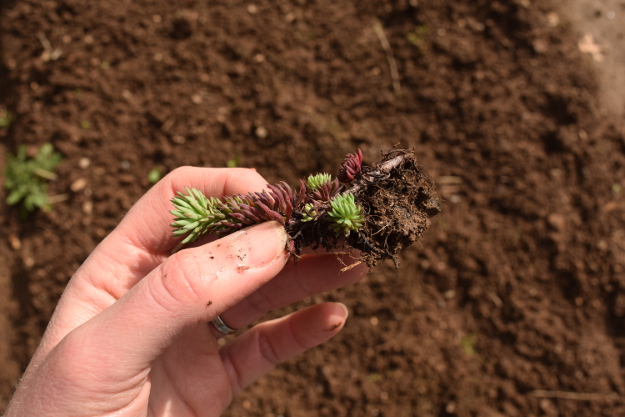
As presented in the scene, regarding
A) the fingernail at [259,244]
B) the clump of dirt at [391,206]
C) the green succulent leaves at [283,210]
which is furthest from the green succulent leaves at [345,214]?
the fingernail at [259,244]

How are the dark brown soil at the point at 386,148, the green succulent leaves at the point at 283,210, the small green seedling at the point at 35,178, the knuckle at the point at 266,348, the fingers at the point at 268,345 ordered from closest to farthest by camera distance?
the green succulent leaves at the point at 283,210 < the fingers at the point at 268,345 < the knuckle at the point at 266,348 < the dark brown soil at the point at 386,148 < the small green seedling at the point at 35,178

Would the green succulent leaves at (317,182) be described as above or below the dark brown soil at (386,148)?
above

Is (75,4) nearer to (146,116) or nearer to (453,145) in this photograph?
(146,116)

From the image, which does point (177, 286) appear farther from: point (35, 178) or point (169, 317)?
point (35, 178)

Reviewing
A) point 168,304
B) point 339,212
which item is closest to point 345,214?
point 339,212

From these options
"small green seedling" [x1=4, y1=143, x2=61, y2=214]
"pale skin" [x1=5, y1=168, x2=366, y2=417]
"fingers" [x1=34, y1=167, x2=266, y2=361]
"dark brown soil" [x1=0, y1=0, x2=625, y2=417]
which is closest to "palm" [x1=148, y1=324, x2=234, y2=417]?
"pale skin" [x1=5, y1=168, x2=366, y2=417]

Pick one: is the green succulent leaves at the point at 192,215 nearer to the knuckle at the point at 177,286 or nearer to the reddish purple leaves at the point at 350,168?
the knuckle at the point at 177,286

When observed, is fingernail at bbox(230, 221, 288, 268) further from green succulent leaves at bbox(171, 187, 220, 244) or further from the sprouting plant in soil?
green succulent leaves at bbox(171, 187, 220, 244)
